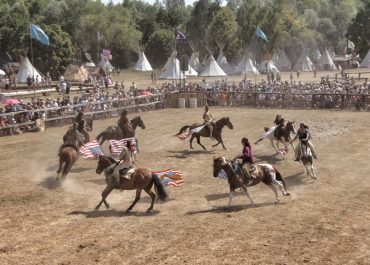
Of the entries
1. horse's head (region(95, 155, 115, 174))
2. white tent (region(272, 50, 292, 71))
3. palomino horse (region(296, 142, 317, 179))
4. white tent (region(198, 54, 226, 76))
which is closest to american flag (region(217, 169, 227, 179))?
horse's head (region(95, 155, 115, 174))

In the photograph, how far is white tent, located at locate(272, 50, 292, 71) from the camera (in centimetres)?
9556

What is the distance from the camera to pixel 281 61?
317 ft

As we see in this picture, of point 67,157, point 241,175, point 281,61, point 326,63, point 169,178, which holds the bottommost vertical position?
point 169,178

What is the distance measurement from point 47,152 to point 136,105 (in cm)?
1483

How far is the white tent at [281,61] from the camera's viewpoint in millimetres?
95562

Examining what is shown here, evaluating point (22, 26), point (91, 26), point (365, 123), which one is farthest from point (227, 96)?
point (91, 26)

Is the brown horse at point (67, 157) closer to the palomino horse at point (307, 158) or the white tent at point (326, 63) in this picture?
the palomino horse at point (307, 158)

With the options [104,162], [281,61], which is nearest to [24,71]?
[104,162]

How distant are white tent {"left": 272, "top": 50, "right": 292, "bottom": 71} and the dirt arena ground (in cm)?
7354

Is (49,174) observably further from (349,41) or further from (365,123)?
(349,41)

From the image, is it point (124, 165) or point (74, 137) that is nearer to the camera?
point (124, 165)

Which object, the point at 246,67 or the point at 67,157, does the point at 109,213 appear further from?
the point at 246,67

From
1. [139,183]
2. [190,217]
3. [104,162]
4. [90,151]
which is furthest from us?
[90,151]

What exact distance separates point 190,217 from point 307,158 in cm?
629
